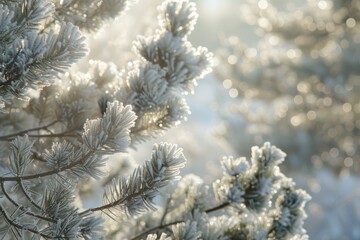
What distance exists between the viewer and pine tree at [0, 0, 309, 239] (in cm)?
136

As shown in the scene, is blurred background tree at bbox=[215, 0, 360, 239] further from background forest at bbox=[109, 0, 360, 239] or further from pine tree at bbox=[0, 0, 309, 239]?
pine tree at bbox=[0, 0, 309, 239]

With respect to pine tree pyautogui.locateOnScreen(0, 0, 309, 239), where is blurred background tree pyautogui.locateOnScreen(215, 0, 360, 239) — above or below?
above

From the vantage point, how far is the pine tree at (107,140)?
4.45ft

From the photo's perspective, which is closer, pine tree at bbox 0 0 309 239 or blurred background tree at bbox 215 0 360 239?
pine tree at bbox 0 0 309 239

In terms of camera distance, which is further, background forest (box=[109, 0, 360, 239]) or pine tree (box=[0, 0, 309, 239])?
background forest (box=[109, 0, 360, 239])

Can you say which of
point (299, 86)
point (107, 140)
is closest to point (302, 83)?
point (299, 86)

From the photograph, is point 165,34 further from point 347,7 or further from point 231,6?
point 231,6

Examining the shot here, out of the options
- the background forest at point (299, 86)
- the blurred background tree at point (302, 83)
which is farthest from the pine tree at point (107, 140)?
the blurred background tree at point (302, 83)

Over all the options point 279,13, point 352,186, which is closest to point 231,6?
point 352,186

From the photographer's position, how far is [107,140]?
1.35 metres

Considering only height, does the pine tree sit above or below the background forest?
below

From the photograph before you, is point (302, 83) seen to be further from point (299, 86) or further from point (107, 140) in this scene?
point (107, 140)

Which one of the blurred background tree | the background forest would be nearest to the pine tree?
the background forest

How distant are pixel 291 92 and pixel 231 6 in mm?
14931
